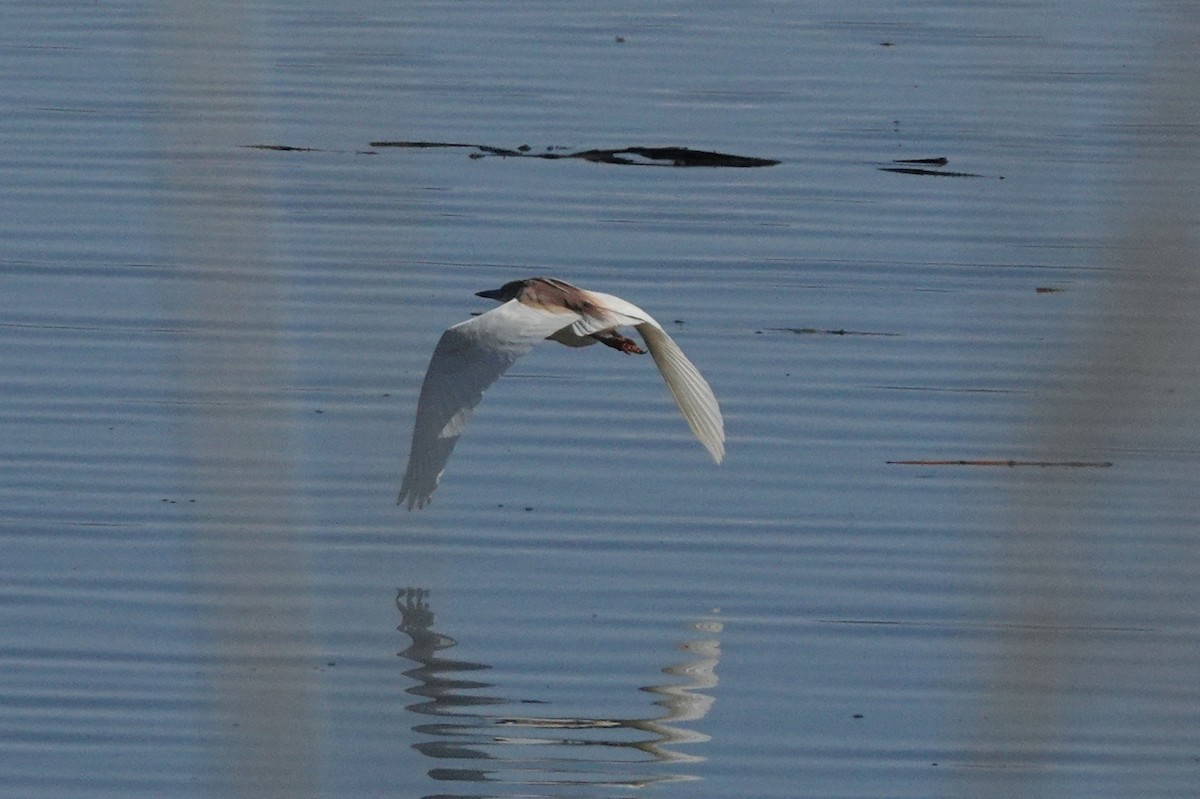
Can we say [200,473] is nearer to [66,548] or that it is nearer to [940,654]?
[940,654]

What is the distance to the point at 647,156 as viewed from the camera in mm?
6605

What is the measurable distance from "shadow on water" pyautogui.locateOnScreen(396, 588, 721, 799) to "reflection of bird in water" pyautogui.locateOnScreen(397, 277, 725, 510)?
0.27 meters

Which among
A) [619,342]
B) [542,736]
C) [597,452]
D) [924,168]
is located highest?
[924,168]

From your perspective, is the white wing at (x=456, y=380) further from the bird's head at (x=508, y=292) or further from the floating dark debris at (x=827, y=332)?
the floating dark debris at (x=827, y=332)

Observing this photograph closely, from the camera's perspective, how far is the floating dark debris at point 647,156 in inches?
258

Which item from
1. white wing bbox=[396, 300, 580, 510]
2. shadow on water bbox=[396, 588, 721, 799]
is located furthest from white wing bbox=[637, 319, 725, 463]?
shadow on water bbox=[396, 588, 721, 799]

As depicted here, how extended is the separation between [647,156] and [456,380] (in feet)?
10.4

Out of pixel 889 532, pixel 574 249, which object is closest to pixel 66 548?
pixel 889 532

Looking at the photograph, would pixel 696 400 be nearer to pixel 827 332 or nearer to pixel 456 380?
pixel 456 380

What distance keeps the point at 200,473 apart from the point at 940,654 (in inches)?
93.2

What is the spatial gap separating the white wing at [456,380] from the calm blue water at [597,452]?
0.50 feet

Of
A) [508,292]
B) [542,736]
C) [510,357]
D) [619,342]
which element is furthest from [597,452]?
[542,736]

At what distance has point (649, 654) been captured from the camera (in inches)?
134

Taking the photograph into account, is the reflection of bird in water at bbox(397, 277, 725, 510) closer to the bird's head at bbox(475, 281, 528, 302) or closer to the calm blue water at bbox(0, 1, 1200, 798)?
the bird's head at bbox(475, 281, 528, 302)
